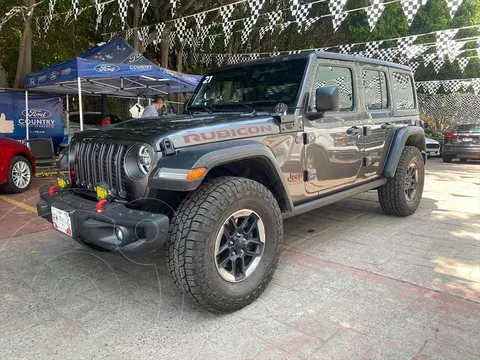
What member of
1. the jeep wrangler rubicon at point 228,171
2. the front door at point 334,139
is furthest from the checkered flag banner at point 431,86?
the front door at point 334,139

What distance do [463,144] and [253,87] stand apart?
11.8 meters

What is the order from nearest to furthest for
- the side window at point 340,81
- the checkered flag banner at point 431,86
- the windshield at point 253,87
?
1. the windshield at point 253,87
2. the side window at point 340,81
3. the checkered flag banner at point 431,86

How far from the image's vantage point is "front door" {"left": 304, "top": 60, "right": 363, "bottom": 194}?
11.6 feet

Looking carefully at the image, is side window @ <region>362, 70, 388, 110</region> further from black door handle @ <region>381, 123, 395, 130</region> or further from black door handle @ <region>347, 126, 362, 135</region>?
black door handle @ <region>347, 126, 362, 135</region>

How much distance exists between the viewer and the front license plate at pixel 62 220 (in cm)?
278

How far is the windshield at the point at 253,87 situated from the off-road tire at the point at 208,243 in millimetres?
1069

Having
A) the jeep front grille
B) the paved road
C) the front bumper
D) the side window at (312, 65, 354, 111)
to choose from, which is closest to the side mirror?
the side window at (312, 65, 354, 111)

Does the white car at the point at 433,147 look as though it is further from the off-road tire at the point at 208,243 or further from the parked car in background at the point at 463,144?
the off-road tire at the point at 208,243

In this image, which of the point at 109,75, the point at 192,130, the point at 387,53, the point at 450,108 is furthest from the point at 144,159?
the point at 450,108

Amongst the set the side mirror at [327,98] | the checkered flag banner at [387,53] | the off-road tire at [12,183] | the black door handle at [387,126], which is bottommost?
the off-road tire at [12,183]

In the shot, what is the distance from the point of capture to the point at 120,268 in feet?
11.6

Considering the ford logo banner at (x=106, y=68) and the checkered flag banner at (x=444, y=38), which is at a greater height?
the checkered flag banner at (x=444, y=38)

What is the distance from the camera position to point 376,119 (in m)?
4.41

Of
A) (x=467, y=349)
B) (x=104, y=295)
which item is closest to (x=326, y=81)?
(x=467, y=349)
